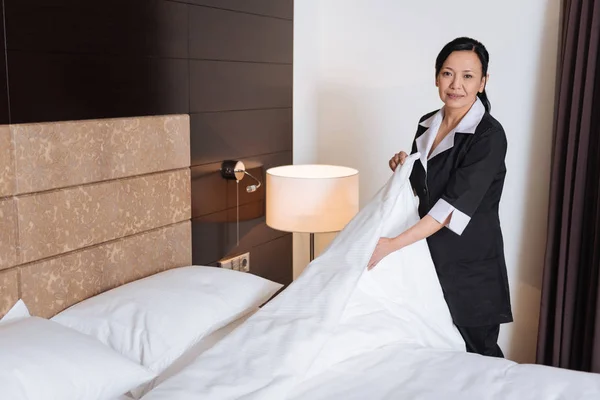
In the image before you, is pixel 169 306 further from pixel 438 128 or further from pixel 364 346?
pixel 438 128

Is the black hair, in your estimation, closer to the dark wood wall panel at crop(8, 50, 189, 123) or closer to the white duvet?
the white duvet

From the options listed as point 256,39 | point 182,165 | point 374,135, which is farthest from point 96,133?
point 374,135

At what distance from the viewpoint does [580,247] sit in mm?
3096

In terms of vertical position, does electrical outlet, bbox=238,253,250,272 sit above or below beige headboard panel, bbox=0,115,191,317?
below

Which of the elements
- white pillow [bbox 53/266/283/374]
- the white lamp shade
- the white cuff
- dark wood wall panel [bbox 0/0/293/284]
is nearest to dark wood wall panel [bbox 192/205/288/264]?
dark wood wall panel [bbox 0/0/293/284]

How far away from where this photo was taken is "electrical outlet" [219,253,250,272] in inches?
121

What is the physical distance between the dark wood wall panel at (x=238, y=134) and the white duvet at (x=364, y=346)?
762mm

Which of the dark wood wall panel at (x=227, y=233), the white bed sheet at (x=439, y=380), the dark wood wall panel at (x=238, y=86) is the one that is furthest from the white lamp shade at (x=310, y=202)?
the white bed sheet at (x=439, y=380)

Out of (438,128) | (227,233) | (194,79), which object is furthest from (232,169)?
(438,128)

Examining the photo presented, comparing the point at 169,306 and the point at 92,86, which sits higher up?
the point at 92,86

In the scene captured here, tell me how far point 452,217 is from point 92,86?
125 centimetres

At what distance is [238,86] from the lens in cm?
306

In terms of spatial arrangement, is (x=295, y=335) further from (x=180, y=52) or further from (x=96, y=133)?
(x=180, y=52)

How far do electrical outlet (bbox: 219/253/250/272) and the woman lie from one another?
854mm
